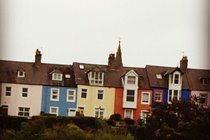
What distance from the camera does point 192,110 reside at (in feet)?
9.65

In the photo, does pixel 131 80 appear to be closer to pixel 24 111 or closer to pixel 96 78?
pixel 96 78

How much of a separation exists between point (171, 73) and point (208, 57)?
2873mm

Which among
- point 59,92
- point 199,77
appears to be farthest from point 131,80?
point 199,77

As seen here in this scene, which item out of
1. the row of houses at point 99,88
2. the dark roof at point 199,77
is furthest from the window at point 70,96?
the dark roof at point 199,77

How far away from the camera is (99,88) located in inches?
182

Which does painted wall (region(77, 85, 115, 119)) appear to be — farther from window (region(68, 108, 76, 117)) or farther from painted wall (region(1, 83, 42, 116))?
painted wall (region(1, 83, 42, 116))

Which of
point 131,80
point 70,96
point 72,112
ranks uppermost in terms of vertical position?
point 131,80

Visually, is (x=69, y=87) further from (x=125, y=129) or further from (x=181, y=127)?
(x=181, y=127)

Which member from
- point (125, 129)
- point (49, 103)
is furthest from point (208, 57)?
point (49, 103)

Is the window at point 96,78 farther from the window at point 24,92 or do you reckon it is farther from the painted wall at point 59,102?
the window at point 24,92

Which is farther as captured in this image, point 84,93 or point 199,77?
point 84,93

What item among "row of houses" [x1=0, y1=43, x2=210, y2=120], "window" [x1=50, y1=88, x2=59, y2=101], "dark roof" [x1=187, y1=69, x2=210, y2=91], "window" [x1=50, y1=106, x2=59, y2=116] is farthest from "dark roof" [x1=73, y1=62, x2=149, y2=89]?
"dark roof" [x1=187, y1=69, x2=210, y2=91]

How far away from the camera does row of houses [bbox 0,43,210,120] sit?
3867mm

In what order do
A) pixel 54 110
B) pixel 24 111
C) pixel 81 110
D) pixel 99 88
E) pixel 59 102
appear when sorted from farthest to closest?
pixel 99 88 → pixel 59 102 → pixel 81 110 → pixel 54 110 → pixel 24 111
